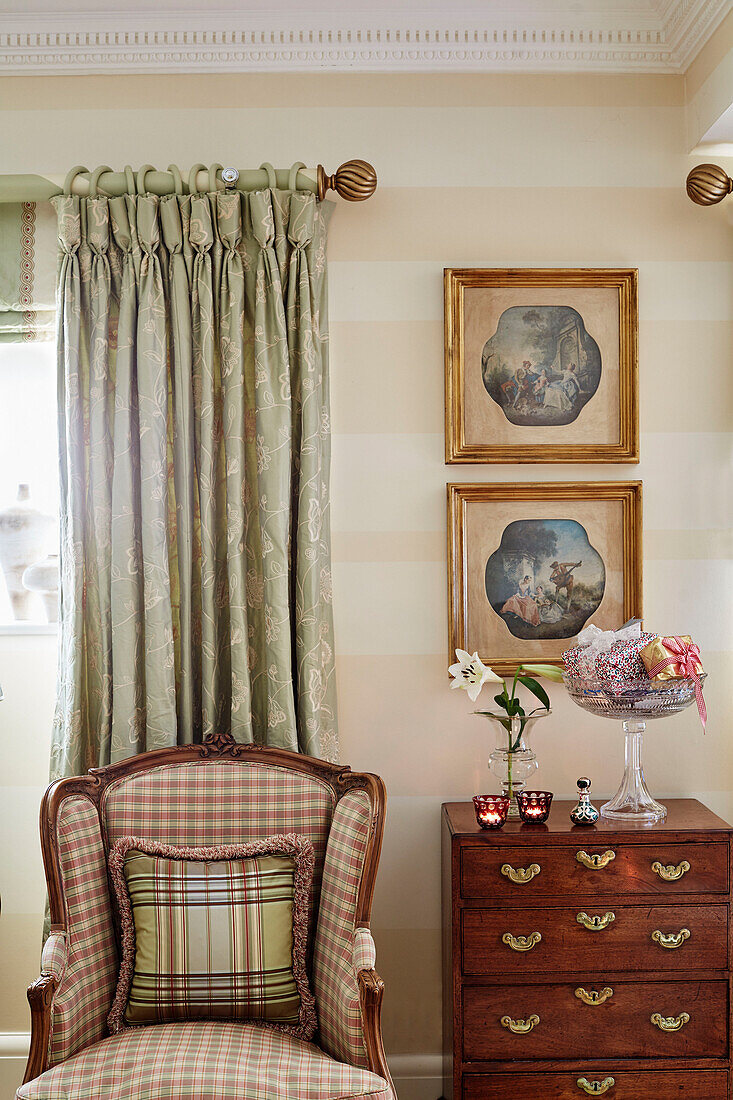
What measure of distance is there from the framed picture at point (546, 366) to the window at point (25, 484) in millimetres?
1217

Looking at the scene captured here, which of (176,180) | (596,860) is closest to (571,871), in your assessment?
(596,860)

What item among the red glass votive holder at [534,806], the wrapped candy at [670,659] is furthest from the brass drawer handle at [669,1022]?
the wrapped candy at [670,659]

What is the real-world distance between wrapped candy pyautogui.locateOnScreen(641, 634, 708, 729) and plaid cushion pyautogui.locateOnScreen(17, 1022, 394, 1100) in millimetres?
1073

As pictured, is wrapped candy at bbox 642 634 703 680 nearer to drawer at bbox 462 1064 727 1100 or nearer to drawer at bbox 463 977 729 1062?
drawer at bbox 463 977 729 1062

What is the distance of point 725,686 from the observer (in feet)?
8.24

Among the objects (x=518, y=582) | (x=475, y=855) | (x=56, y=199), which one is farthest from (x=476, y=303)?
(x=475, y=855)

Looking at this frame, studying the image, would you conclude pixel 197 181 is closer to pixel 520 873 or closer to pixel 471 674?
pixel 471 674

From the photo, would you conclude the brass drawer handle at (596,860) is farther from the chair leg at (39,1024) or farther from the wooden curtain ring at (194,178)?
the wooden curtain ring at (194,178)

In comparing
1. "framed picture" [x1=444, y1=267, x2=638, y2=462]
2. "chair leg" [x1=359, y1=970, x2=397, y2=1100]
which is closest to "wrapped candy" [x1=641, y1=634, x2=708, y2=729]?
"framed picture" [x1=444, y1=267, x2=638, y2=462]

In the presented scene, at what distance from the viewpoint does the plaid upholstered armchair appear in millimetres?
1669

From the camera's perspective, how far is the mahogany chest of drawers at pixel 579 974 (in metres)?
2.08

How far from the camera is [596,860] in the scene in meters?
2.08

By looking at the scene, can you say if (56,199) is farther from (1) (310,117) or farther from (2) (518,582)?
(2) (518,582)

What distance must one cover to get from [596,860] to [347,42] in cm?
227
